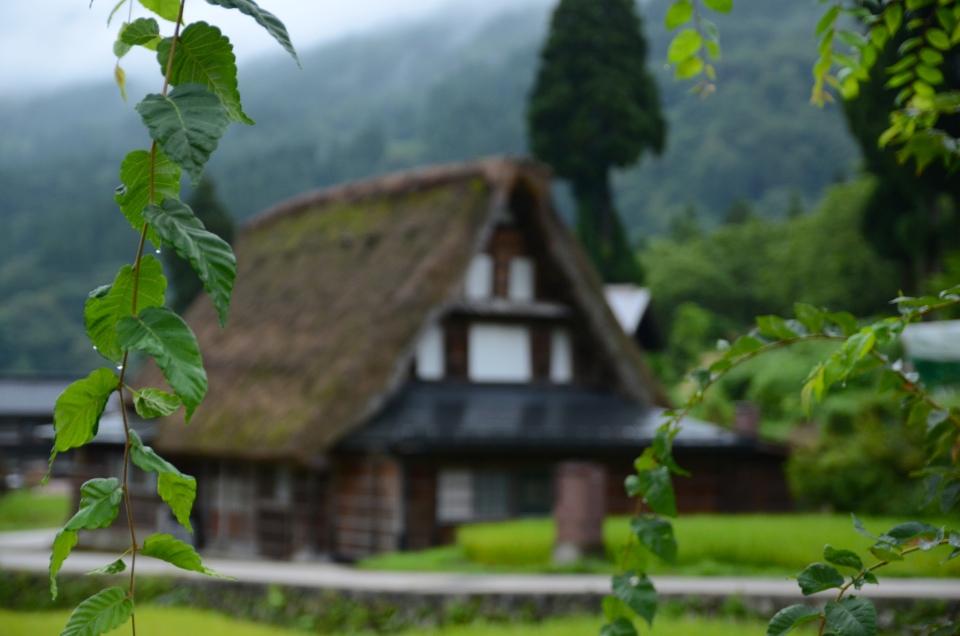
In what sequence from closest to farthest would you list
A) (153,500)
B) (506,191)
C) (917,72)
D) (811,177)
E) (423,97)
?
(917,72), (506,191), (153,500), (811,177), (423,97)

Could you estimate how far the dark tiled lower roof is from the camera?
13.4 m

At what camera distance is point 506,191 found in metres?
15.9

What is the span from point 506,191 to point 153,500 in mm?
8035

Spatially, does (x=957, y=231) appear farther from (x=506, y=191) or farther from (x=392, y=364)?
(x=392, y=364)

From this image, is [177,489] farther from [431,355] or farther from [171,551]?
A: [431,355]

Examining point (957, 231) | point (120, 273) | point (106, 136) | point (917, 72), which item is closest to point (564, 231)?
point (957, 231)

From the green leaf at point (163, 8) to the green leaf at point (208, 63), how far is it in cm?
10

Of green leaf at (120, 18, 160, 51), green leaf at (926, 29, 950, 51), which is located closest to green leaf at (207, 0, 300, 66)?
green leaf at (120, 18, 160, 51)

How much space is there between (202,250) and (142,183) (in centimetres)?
20

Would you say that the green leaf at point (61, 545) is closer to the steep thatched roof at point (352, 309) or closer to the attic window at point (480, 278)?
the steep thatched roof at point (352, 309)

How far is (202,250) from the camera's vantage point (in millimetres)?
1273

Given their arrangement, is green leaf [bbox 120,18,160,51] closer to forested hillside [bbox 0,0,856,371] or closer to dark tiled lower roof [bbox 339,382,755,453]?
dark tiled lower roof [bbox 339,382,755,453]

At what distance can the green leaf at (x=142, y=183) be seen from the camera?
138 cm

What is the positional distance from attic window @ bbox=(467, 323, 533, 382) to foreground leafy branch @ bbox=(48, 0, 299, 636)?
14519 mm
